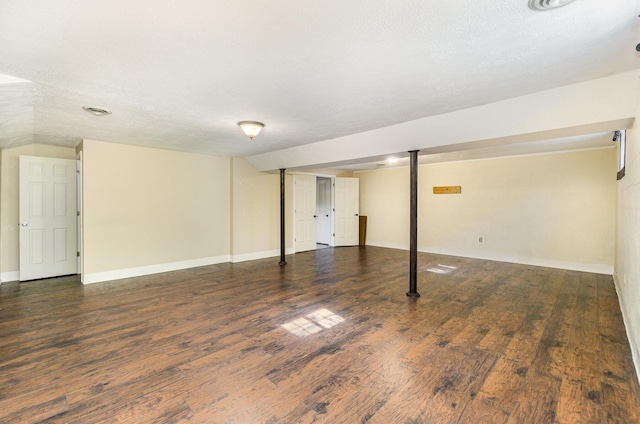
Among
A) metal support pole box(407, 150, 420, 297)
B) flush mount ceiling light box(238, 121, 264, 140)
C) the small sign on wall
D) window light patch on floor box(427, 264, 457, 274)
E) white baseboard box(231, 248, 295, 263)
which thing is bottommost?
window light patch on floor box(427, 264, 457, 274)

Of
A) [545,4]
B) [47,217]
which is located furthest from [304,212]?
[545,4]

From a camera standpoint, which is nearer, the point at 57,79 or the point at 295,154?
the point at 57,79

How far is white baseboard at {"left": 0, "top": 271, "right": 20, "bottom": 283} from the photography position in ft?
15.9

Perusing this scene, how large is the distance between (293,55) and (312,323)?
8.53 ft

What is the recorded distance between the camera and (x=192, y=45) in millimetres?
1964

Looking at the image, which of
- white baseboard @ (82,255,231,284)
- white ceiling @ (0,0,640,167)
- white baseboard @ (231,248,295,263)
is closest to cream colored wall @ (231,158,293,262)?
white baseboard @ (231,248,295,263)

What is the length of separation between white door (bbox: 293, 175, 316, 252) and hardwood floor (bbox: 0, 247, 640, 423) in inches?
132

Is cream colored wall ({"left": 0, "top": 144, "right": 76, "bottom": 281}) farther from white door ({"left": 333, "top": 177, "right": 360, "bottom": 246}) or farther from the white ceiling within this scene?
white door ({"left": 333, "top": 177, "right": 360, "bottom": 246})

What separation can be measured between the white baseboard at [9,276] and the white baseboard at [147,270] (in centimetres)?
131

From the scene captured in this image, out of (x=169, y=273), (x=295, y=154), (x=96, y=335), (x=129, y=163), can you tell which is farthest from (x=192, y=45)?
(x=169, y=273)

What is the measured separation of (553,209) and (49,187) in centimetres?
959

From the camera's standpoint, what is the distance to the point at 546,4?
1555 millimetres

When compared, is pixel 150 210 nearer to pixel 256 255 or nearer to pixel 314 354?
pixel 256 255

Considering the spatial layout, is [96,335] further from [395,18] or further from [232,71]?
[395,18]
